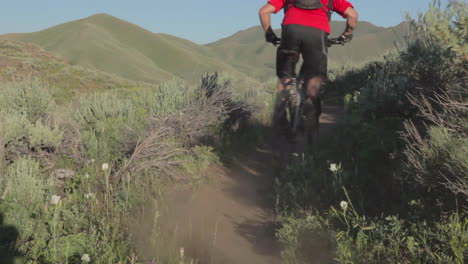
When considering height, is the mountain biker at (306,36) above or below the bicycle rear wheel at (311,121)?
above

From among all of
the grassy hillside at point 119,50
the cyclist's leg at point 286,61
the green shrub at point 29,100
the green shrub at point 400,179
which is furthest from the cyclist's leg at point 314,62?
the grassy hillside at point 119,50

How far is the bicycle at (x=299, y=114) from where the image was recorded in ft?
16.2

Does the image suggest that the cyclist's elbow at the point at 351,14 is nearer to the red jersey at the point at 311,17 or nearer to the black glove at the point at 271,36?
the red jersey at the point at 311,17

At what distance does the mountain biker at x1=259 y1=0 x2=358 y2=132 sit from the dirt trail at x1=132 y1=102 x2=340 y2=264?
1124 mm

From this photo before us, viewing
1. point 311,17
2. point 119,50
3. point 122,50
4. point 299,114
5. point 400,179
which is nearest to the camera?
point 400,179

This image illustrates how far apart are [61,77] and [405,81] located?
12.5 metres

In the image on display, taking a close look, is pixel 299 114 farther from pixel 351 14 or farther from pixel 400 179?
pixel 400 179

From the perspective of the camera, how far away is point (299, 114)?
17.1 ft

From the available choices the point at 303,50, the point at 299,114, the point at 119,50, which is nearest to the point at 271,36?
the point at 303,50

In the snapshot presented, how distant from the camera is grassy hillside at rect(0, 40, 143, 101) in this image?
1243 cm

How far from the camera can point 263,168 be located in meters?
5.46

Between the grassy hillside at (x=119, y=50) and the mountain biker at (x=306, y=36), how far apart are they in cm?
6004

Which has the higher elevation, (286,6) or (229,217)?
(286,6)

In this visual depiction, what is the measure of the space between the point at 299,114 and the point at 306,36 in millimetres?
Result: 1122
